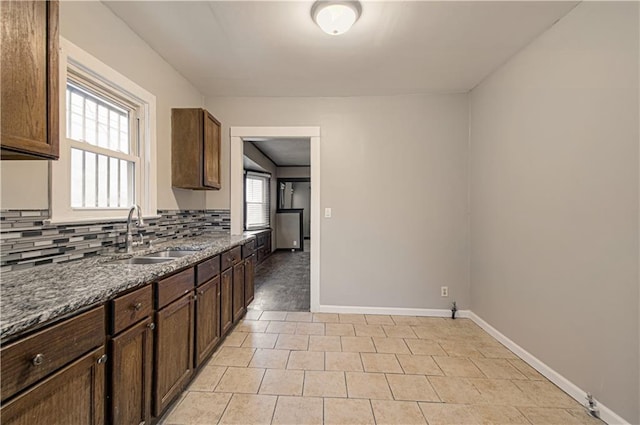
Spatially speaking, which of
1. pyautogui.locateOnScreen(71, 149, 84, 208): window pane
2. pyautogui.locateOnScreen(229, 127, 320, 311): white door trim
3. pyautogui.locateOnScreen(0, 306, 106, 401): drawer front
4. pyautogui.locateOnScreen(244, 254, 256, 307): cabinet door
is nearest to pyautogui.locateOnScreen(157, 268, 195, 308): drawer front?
pyautogui.locateOnScreen(0, 306, 106, 401): drawer front

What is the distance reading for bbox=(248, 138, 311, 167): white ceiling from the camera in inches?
204

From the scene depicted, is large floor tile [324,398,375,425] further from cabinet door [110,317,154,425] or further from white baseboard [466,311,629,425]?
white baseboard [466,311,629,425]

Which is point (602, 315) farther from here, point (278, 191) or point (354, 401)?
point (278, 191)

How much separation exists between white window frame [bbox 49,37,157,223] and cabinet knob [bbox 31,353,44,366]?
0.95 metres

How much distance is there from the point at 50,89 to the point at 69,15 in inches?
32.0

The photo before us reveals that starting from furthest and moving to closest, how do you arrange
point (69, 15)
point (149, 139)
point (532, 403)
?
point (149, 139), point (532, 403), point (69, 15)

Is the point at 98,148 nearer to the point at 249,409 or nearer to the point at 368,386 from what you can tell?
the point at 249,409

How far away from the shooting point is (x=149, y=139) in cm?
232

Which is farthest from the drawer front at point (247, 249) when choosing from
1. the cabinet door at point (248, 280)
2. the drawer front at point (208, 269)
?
the drawer front at point (208, 269)

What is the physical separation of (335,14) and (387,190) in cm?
187

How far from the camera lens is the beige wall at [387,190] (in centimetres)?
314

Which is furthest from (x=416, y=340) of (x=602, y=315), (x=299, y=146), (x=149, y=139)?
(x=299, y=146)

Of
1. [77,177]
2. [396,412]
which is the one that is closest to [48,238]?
[77,177]

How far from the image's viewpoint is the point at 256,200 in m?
6.71
